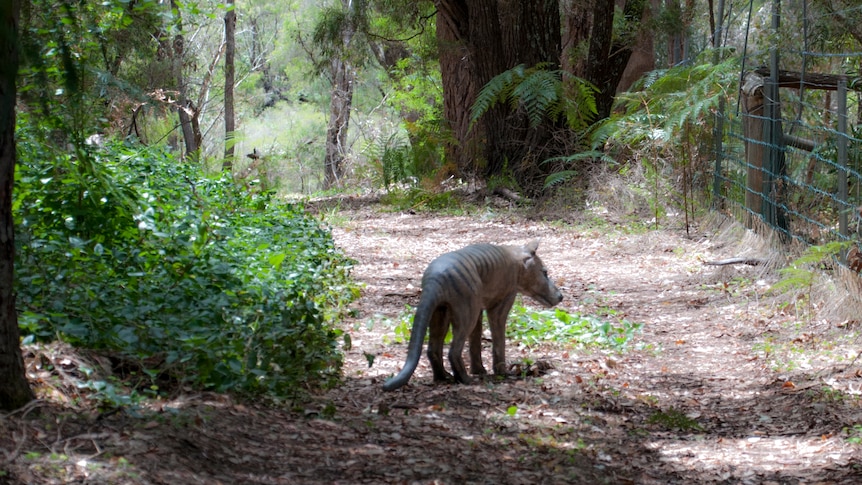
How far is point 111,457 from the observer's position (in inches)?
136

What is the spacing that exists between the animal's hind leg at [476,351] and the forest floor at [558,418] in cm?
18

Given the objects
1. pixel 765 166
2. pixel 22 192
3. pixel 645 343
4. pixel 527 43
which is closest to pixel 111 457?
pixel 22 192

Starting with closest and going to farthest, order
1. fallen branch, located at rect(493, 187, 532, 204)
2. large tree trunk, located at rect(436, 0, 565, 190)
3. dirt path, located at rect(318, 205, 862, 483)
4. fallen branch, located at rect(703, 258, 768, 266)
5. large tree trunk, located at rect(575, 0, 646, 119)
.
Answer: dirt path, located at rect(318, 205, 862, 483)
fallen branch, located at rect(703, 258, 768, 266)
fallen branch, located at rect(493, 187, 532, 204)
large tree trunk, located at rect(436, 0, 565, 190)
large tree trunk, located at rect(575, 0, 646, 119)

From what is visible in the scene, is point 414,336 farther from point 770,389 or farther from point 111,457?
point 770,389

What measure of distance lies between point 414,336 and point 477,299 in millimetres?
564

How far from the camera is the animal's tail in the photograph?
499cm

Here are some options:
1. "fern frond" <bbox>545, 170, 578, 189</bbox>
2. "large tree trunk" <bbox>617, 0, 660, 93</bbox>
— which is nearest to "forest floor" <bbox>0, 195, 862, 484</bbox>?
"fern frond" <bbox>545, 170, 578, 189</bbox>

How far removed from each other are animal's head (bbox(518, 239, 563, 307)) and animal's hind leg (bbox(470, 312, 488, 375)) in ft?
1.63

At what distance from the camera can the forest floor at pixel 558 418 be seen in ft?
12.1

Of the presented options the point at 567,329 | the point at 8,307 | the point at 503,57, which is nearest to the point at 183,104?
the point at 503,57

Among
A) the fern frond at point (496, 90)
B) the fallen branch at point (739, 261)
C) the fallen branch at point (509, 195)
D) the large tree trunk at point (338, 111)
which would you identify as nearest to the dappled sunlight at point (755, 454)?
the fallen branch at point (739, 261)

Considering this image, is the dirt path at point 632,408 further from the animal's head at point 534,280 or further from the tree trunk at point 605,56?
the tree trunk at point 605,56

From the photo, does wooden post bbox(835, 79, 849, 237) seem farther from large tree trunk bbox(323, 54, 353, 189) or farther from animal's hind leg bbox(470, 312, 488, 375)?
large tree trunk bbox(323, 54, 353, 189)

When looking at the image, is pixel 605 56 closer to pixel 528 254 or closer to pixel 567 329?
pixel 567 329
